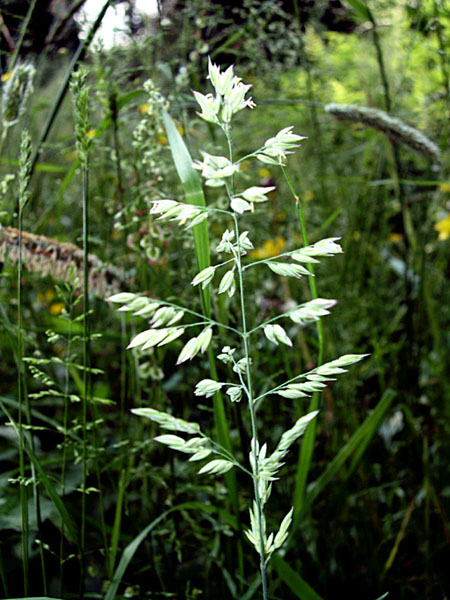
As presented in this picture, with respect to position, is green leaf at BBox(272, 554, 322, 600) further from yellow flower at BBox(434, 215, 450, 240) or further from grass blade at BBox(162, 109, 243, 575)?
yellow flower at BBox(434, 215, 450, 240)

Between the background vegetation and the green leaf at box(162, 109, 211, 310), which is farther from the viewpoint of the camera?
the background vegetation

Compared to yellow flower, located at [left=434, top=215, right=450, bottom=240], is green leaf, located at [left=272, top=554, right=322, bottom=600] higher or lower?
lower

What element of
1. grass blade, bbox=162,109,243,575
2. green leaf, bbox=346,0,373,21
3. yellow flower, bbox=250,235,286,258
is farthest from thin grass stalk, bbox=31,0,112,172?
yellow flower, bbox=250,235,286,258

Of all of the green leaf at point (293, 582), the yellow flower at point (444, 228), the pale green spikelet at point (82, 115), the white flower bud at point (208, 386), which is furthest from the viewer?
the yellow flower at point (444, 228)

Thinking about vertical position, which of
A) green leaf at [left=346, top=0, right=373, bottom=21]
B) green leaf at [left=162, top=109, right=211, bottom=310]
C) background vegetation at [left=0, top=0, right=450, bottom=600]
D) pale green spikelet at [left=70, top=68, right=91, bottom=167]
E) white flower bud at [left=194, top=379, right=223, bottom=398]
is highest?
green leaf at [left=346, top=0, right=373, bottom=21]

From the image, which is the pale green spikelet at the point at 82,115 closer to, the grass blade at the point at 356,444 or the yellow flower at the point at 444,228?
the grass blade at the point at 356,444

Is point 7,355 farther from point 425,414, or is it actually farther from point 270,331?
point 270,331

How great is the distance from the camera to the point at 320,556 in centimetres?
76

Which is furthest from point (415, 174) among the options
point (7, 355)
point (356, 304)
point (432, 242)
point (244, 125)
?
point (7, 355)

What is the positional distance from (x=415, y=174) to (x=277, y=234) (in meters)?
0.87

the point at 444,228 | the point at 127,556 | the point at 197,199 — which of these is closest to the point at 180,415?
the point at 127,556

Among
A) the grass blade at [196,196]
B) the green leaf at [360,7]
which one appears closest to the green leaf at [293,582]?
the grass blade at [196,196]

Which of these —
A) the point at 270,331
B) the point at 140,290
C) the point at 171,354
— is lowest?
the point at 171,354

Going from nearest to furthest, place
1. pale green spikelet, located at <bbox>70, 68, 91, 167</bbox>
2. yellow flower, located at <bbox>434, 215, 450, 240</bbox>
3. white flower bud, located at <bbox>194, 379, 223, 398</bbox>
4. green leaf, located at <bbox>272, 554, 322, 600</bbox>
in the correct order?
white flower bud, located at <bbox>194, 379, 223, 398</bbox>, pale green spikelet, located at <bbox>70, 68, 91, 167</bbox>, green leaf, located at <bbox>272, 554, 322, 600</bbox>, yellow flower, located at <bbox>434, 215, 450, 240</bbox>
